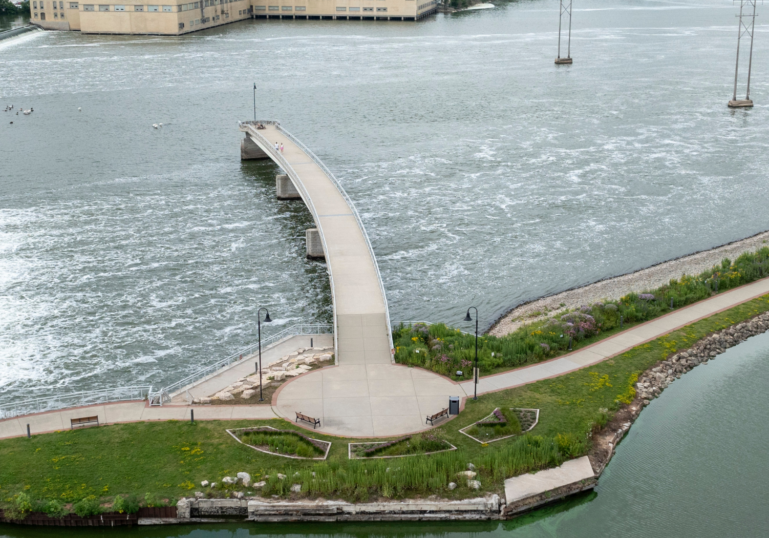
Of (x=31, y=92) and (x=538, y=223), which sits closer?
(x=538, y=223)

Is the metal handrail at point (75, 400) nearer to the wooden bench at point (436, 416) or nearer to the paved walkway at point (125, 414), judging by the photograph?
the paved walkway at point (125, 414)

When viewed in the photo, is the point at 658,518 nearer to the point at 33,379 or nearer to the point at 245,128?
the point at 33,379

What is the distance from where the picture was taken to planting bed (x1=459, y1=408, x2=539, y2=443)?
35.3 meters

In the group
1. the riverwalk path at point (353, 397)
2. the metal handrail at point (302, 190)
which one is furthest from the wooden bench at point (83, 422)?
the metal handrail at point (302, 190)

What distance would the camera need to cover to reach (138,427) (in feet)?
116

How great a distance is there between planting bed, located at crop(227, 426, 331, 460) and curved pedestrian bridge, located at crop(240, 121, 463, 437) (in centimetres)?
132

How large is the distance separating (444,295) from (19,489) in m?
29.9

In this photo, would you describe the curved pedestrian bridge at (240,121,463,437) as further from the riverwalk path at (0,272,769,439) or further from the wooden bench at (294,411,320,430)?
the wooden bench at (294,411,320,430)

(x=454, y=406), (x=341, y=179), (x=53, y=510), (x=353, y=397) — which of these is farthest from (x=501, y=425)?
(x=341, y=179)

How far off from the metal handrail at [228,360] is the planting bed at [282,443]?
4756mm

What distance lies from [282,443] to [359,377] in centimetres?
648

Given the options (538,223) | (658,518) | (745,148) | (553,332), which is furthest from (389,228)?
(745,148)

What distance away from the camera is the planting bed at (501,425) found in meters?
35.3

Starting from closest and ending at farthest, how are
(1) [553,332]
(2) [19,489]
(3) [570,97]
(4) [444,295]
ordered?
(2) [19,489] < (1) [553,332] < (4) [444,295] < (3) [570,97]
